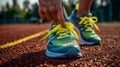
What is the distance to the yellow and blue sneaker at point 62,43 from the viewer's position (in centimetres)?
193

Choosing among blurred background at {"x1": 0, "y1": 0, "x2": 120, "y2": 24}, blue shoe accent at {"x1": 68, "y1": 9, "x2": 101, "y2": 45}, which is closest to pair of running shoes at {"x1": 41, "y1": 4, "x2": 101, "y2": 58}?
blue shoe accent at {"x1": 68, "y1": 9, "x2": 101, "y2": 45}

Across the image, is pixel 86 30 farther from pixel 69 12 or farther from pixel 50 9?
pixel 69 12

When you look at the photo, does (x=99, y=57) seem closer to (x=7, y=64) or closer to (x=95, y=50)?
(x=95, y=50)

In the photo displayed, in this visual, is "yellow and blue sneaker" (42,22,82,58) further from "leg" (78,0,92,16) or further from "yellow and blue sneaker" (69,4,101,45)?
"leg" (78,0,92,16)

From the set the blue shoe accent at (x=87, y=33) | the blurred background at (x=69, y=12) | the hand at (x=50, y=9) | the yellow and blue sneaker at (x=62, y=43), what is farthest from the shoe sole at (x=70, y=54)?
the blurred background at (x=69, y=12)

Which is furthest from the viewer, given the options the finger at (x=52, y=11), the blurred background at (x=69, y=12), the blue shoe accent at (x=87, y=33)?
the blurred background at (x=69, y=12)

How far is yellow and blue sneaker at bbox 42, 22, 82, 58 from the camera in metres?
1.93

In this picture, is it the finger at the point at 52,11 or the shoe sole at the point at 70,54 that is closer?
the finger at the point at 52,11

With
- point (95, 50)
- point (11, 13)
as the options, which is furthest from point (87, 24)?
point (11, 13)

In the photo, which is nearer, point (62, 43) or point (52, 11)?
point (52, 11)

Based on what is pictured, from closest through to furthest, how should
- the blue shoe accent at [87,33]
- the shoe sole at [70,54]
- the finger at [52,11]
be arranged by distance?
1. the finger at [52,11]
2. the shoe sole at [70,54]
3. the blue shoe accent at [87,33]

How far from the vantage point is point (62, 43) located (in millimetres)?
2039

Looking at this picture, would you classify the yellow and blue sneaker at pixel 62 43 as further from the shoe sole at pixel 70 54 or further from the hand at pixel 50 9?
the hand at pixel 50 9

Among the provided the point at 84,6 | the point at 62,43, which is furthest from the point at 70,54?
the point at 84,6
